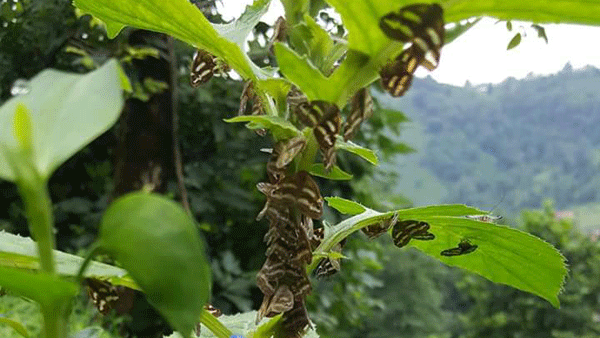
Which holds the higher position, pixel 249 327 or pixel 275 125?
pixel 275 125

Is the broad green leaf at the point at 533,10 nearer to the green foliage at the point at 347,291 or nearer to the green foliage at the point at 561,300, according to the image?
the green foliage at the point at 347,291

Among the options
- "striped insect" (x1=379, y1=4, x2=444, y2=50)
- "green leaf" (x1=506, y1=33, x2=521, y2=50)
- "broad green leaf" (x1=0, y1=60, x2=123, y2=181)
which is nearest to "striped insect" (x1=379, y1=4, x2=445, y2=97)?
"striped insect" (x1=379, y1=4, x2=444, y2=50)

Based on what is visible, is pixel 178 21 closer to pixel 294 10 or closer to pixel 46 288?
pixel 294 10

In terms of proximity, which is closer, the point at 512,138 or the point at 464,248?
the point at 464,248

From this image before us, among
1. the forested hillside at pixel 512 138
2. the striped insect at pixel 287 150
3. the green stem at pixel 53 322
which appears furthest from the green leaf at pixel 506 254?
the forested hillside at pixel 512 138

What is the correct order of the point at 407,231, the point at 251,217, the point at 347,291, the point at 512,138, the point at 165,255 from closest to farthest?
1. the point at 165,255
2. the point at 407,231
3. the point at 251,217
4. the point at 347,291
5. the point at 512,138

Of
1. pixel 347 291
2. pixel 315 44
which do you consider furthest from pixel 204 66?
pixel 347 291

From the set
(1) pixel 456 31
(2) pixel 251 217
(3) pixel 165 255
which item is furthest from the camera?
(2) pixel 251 217
